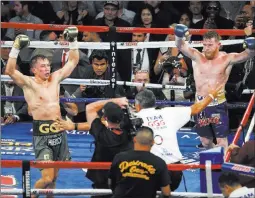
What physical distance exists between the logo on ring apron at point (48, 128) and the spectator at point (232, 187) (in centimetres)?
208

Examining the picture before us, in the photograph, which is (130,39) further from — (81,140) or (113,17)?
(81,140)

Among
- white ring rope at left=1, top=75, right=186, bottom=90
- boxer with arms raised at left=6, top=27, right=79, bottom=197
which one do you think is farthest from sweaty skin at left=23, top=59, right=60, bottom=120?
white ring rope at left=1, top=75, right=186, bottom=90

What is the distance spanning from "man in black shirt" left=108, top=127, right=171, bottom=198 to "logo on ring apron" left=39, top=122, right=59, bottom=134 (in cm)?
150

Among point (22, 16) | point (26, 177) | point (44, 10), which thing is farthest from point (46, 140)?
point (44, 10)

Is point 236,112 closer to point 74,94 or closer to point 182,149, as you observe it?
point 182,149

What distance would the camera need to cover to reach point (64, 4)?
1060 cm

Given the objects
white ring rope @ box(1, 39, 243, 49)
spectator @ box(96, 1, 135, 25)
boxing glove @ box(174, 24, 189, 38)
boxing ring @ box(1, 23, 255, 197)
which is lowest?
boxing ring @ box(1, 23, 255, 197)

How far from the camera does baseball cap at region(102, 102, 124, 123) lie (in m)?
6.09

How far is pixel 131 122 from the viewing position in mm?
6281

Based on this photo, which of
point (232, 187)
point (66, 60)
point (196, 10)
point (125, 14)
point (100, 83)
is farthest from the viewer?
point (125, 14)

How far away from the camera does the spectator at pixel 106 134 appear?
6117 mm

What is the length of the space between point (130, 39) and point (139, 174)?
4306mm

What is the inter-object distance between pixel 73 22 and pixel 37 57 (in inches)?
131

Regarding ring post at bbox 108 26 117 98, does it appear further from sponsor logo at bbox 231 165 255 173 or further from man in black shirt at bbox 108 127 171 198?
sponsor logo at bbox 231 165 255 173
